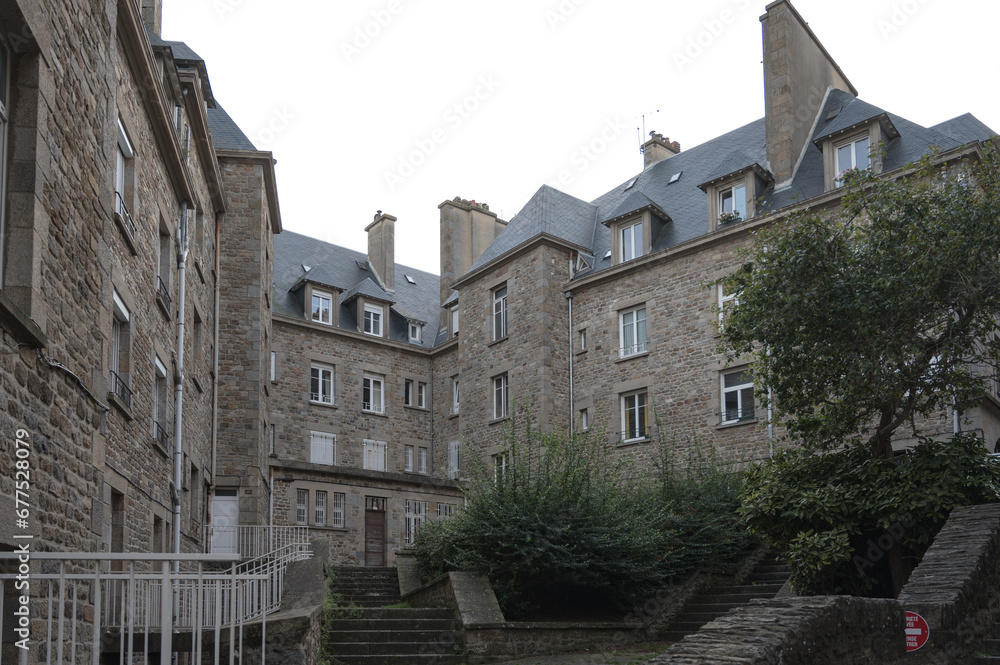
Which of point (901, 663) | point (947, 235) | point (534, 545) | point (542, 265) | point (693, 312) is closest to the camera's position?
point (901, 663)

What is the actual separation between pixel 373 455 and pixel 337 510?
264 inches

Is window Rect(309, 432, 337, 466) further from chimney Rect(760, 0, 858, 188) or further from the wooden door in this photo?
chimney Rect(760, 0, 858, 188)

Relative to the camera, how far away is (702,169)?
2539cm

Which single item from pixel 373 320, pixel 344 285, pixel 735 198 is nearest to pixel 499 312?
pixel 373 320

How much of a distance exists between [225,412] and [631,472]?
915 cm

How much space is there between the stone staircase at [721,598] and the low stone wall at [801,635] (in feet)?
23.0

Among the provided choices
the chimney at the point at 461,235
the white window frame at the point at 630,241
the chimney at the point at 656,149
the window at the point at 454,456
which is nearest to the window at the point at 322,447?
the window at the point at 454,456

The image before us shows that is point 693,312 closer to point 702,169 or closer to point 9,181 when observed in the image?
point 702,169

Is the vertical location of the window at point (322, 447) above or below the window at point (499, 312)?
below

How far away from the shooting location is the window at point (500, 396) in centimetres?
2584

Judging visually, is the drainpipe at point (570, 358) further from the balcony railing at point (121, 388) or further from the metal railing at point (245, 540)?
the balcony railing at point (121, 388)

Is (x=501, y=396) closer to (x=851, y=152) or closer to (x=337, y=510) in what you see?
(x=337, y=510)

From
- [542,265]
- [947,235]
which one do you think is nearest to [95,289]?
[947,235]

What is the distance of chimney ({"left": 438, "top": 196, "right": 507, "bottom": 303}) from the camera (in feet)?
104
